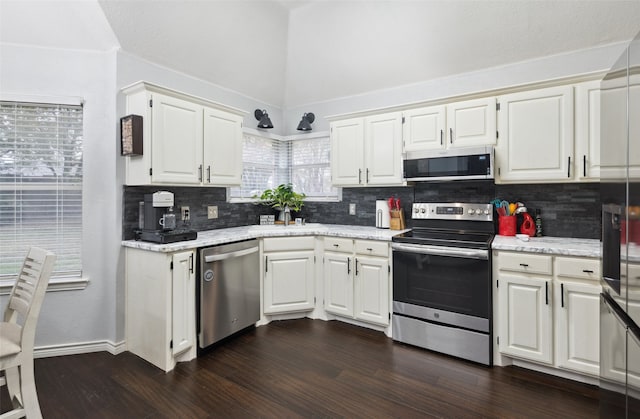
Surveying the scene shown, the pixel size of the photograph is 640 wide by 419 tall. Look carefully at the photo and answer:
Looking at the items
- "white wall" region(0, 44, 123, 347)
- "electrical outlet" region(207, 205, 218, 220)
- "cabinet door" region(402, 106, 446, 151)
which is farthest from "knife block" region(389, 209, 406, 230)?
"white wall" region(0, 44, 123, 347)

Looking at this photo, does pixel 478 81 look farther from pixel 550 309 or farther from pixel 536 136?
pixel 550 309

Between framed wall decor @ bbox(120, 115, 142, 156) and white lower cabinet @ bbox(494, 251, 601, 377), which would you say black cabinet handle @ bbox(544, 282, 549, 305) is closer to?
white lower cabinet @ bbox(494, 251, 601, 377)

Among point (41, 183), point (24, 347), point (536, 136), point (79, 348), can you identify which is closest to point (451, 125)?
point (536, 136)

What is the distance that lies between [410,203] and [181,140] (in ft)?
7.64

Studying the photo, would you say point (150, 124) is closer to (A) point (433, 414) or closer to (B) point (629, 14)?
(A) point (433, 414)

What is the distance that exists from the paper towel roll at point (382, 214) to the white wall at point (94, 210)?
7.99ft

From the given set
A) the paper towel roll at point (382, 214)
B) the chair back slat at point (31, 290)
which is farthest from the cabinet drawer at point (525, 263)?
the chair back slat at point (31, 290)

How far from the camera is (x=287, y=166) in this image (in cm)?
449

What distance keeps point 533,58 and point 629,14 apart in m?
0.64

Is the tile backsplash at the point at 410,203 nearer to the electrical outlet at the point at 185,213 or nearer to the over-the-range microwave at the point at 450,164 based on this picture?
the electrical outlet at the point at 185,213

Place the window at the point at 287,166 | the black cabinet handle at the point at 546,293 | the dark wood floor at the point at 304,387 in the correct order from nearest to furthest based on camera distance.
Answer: the dark wood floor at the point at 304,387, the black cabinet handle at the point at 546,293, the window at the point at 287,166

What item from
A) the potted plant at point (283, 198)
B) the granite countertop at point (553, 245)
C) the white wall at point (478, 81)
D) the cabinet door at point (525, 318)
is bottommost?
the cabinet door at point (525, 318)

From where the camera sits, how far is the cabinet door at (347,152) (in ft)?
11.3

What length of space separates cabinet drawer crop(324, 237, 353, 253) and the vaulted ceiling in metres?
1.82
